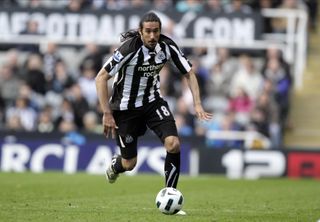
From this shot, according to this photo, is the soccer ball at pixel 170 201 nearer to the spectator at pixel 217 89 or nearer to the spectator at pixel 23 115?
the spectator at pixel 23 115

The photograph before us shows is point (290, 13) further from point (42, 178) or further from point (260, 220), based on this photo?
point (260, 220)

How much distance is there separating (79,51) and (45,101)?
2136 millimetres

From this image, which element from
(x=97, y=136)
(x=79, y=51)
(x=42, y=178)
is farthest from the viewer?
(x=79, y=51)

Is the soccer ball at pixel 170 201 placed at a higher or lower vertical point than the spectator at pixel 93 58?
higher

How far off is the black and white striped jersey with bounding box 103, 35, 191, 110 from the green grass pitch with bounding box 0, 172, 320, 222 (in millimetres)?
1362

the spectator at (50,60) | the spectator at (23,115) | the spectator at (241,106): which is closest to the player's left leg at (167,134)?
→ the spectator at (241,106)

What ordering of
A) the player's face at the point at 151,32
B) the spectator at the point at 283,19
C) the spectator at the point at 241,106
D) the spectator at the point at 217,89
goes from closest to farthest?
the player's face at the point at 151,32 < the spectator at the point at 241,106 < the spectator at the point at 217,89 < the spectator at the point at 283,19

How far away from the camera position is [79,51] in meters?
23.4

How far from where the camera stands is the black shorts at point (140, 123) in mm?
10961

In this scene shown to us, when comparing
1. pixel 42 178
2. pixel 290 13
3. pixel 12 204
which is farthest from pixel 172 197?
pixel 290 13

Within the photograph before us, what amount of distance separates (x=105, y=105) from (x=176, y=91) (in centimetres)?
1099

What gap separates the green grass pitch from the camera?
10.3m

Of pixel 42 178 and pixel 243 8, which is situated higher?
pixel 243 8

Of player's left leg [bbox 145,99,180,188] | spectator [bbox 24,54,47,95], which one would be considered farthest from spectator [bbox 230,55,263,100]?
player's left leg [bbox 145,99,180,188]
